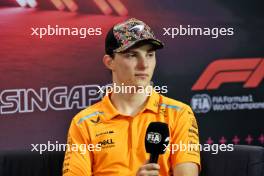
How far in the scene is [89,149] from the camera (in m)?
2.04

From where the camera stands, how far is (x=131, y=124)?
207cm

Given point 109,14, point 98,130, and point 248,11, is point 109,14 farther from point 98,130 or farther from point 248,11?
point 98,130

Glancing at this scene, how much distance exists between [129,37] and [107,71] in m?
0.97

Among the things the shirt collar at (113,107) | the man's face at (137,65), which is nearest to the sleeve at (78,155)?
the shirt collar at (113,107)

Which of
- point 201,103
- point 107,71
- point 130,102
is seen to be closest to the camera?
point 130,102

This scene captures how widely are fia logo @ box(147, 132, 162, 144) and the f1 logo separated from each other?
1.46 metres

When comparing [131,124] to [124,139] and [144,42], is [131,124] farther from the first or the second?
[144,42]

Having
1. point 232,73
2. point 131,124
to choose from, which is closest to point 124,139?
point 131,124

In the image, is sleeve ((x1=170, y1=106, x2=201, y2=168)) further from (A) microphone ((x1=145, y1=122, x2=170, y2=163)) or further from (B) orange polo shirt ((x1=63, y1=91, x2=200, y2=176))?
(A) microphone ((x1=145, y1=122, x2=170, y2=163))

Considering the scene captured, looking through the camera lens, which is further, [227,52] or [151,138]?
[227,52]

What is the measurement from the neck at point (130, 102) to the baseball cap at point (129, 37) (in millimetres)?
169

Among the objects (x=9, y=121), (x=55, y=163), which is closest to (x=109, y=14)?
(x=9, y=121)

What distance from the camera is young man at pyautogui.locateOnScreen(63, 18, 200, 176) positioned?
200cm

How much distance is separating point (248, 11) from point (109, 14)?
2.47ft
